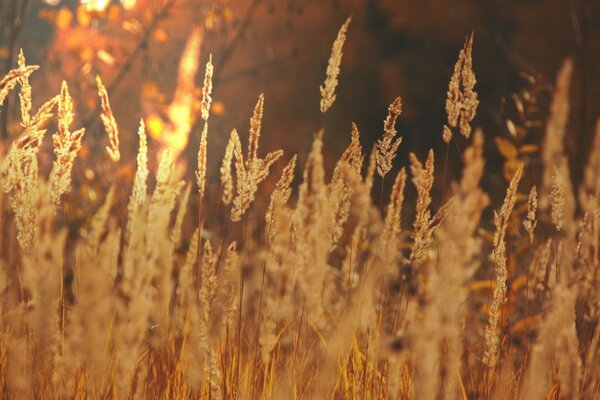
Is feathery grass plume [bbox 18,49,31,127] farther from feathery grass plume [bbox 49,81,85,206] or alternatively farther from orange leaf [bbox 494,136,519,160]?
orange leaf [bbox 494,136,519,160]

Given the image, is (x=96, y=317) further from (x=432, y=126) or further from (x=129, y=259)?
(x=432, y=126)

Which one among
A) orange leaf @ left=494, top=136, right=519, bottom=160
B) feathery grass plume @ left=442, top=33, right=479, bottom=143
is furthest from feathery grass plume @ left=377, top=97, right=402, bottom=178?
orange leaf @ left=494, top=136, right=519, bottom=160

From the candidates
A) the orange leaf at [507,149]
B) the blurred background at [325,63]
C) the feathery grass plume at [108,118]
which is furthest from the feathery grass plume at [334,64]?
the blurred background at [325,63]

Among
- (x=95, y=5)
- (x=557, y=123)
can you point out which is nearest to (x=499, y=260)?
(x=557, y=123)

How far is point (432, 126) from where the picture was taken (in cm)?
1003

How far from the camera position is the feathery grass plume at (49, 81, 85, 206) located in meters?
1.78

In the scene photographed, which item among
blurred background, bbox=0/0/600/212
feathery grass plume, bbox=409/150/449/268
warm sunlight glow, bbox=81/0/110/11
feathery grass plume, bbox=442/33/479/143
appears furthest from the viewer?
blurred background, bbox=0/0/600/212

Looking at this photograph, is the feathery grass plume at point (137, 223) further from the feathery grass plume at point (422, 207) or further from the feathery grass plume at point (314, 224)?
the feathery grass plume at point (422, 207)

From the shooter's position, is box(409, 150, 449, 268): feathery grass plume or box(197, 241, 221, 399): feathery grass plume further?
box(409, 150, 449, 268): feathery grass plume

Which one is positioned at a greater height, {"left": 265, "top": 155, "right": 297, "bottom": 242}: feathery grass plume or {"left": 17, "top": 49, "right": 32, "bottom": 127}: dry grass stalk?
{"left": 17, "top": 49, "right": 32, "bottom": 127}: dry grass stalk

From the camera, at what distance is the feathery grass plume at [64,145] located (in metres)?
1.78

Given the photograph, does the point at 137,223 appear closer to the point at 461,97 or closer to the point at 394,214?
the point at 394,214

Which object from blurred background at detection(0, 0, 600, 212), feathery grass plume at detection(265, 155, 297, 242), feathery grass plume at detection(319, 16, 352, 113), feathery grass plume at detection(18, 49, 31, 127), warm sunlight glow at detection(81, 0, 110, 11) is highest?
blurred background at detection(0, 0, 600, 212)

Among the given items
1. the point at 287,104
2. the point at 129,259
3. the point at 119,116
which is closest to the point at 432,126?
the point at 287,104
